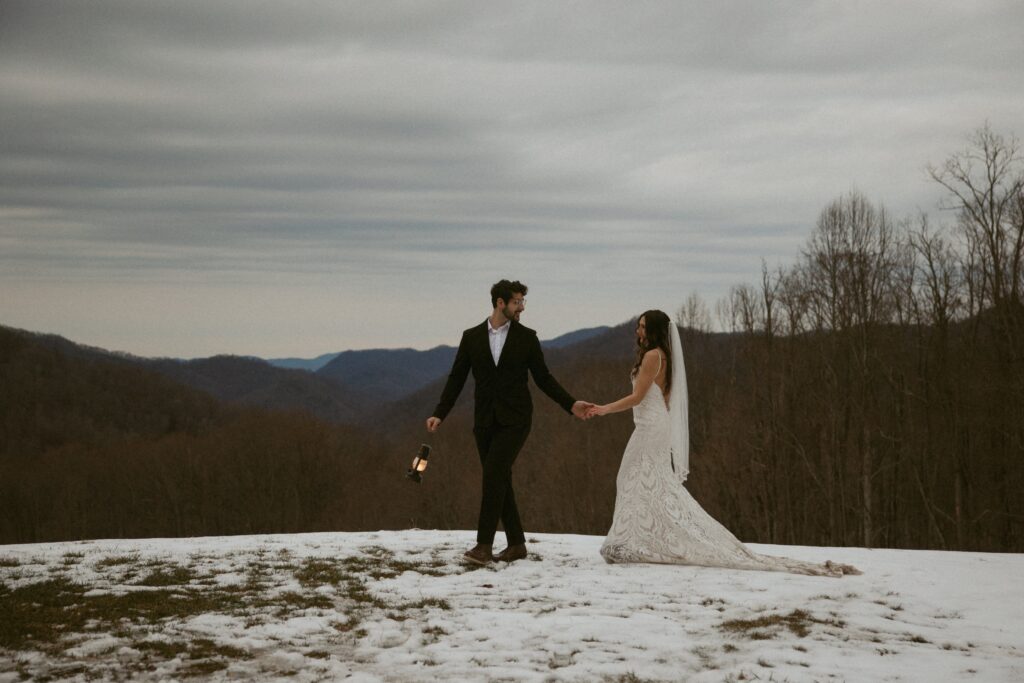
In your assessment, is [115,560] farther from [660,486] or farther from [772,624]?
[772,624]

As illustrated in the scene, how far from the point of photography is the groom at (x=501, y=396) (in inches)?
333

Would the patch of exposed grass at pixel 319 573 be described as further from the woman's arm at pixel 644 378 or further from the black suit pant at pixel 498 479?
the woman's arm at pixel 644 378

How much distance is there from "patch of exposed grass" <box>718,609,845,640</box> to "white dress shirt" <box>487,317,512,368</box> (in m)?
3.44

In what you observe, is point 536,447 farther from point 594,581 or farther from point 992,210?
point 594,581

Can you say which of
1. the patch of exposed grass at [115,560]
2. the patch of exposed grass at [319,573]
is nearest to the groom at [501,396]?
the patch of exposed grass at [319,573]

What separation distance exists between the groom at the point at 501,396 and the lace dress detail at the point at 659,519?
0.71 m

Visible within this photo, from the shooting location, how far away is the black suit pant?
27.6ft

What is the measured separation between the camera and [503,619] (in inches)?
249

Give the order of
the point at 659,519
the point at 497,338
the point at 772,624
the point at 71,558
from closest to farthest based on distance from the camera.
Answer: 1. the point at 772,624
2. the point at 659,519
3. the point at 497,338
4. the point at 71,558

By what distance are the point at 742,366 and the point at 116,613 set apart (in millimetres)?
44516

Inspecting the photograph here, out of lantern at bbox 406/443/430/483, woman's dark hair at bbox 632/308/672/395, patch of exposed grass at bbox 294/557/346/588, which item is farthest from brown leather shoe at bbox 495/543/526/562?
woman's dark hair at bbox 632/308/672/395

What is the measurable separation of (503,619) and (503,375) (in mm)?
2764

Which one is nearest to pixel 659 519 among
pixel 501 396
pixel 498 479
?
pixel 498 479

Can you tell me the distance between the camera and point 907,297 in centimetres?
3656
